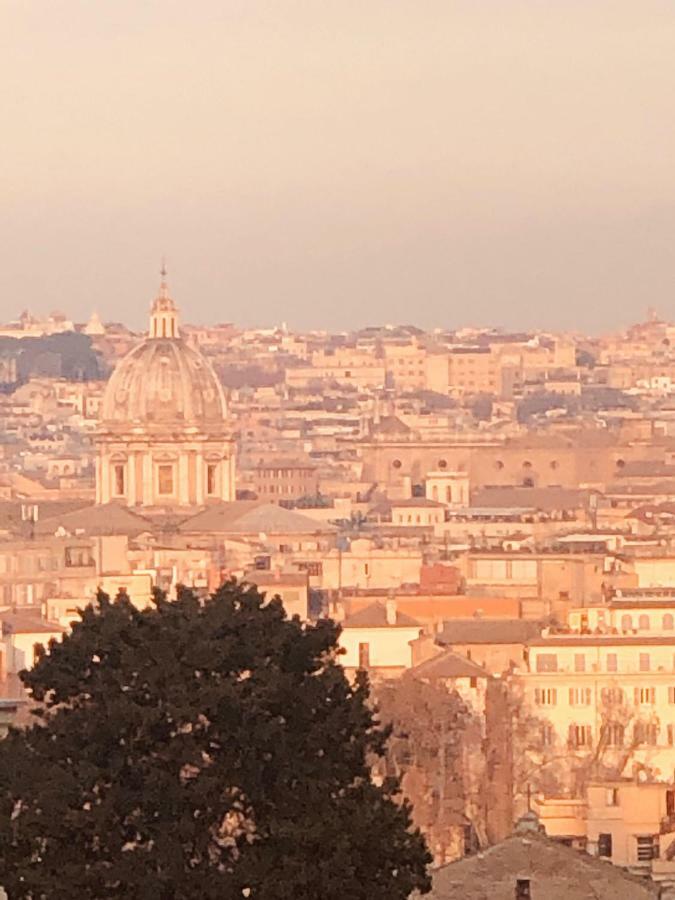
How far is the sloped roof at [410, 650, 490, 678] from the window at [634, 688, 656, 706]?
7.30ft

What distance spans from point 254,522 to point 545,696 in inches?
2052

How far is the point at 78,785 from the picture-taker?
1284 inches

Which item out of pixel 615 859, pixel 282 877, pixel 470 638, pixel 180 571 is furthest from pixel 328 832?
pixel 180 571

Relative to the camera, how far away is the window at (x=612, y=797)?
48588 millimetres

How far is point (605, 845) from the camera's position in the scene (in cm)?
4347

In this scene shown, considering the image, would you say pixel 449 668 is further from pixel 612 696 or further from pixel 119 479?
pixel 119 479

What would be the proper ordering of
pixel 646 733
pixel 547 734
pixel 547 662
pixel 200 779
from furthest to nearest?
pixel 547 662, pixel 646 733, pixel 547 734, pixel 200 779

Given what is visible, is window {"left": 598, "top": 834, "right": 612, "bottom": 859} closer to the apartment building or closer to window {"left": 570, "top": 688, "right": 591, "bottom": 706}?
the apartment building

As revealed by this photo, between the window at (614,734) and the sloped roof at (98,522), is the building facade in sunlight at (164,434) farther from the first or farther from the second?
the window at (614,734)

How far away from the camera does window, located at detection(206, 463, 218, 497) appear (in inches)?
6245

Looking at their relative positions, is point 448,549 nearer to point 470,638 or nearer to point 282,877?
point 470,638

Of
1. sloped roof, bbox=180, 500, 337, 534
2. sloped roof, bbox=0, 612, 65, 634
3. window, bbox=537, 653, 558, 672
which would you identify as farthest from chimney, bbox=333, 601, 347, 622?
sloped roof, bbox=180, 500, 337, 534

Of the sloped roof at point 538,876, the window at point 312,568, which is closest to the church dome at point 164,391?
the window at point 312,568

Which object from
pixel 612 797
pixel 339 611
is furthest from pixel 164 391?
pixel 612 797
